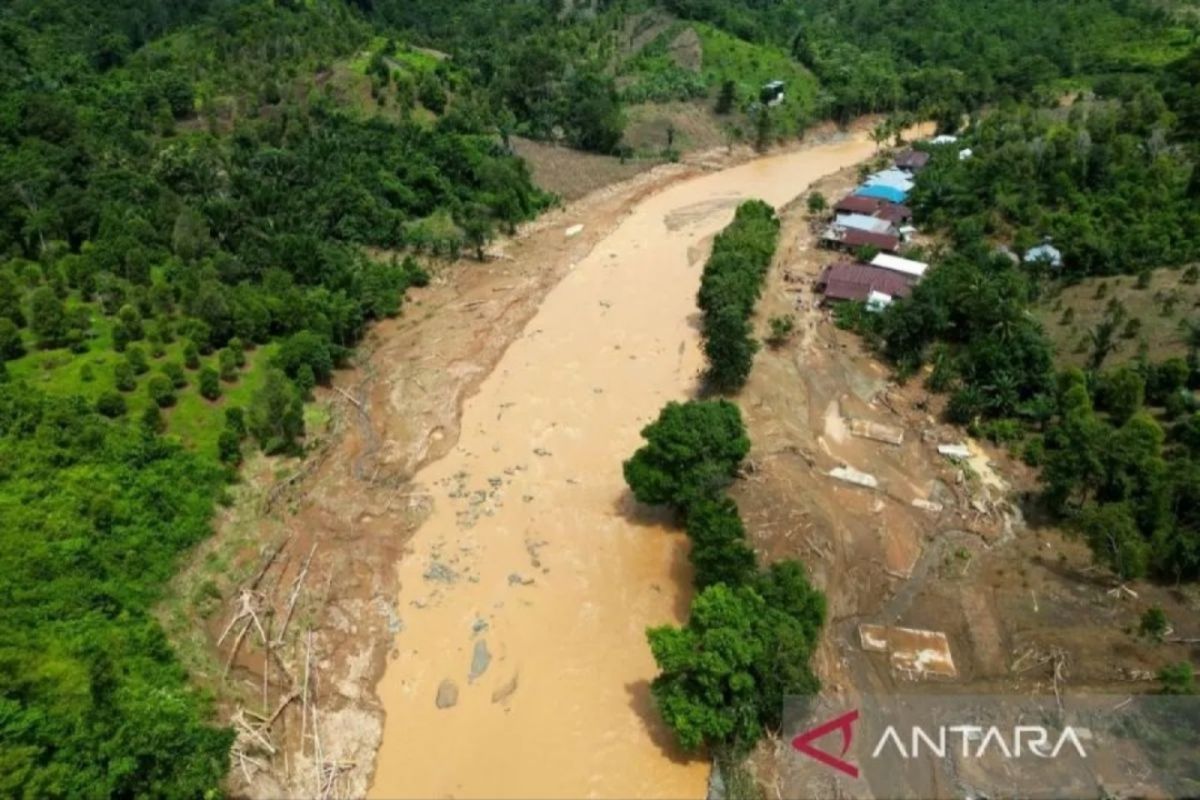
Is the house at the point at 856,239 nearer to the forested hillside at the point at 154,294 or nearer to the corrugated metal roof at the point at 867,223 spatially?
the corrugated metal roof at the point at 867,223

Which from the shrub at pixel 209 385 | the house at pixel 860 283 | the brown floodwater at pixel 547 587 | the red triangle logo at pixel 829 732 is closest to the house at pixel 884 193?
the house at pixel 860 283

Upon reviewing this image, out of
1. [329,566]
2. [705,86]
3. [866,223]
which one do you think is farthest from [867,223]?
[329,566]

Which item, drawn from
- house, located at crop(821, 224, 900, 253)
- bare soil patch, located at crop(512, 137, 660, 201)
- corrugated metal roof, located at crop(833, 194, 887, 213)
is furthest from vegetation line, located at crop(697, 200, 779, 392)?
bare soil patch, located at crop(512, 137, 660, 201)

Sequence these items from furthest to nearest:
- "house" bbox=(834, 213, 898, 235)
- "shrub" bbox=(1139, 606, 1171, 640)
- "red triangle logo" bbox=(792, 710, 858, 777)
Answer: "house" bbox=(834, 213, 898, 235) → "shrub" bbox=(1139, 606, 1171, 640) → "red triangle logo" bbox=(792, 710, 858, 777)

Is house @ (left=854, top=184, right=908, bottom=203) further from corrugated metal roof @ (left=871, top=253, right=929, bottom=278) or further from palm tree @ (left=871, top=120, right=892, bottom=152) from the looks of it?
palm tree @ (left=871, top=120, right=892, bottom=152)

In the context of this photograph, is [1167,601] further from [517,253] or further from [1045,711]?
[517,253]

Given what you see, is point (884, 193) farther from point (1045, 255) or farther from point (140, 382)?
point (140, 382)
